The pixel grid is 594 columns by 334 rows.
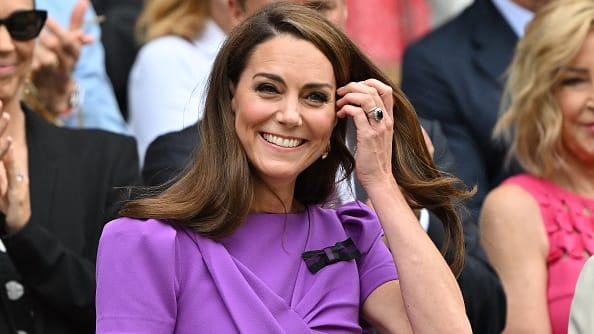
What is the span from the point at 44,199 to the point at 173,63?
116cm

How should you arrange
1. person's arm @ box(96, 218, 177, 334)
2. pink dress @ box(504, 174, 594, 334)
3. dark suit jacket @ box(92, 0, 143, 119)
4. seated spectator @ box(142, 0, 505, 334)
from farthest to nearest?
1. dark suit jacket @ box(92, 0, 143, 119)
2. pink dress @ box(504, 174, 594, 334)
3. seated spectator @ box(142, 0, 505, 334)
4. person's arm @ box(96, 218, 177, 334)

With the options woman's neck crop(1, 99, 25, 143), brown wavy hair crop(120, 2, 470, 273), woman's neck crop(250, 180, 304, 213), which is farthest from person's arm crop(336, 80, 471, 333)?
woman's neck crop(1, 99, 25, 143)

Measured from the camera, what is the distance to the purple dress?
12.3 ft

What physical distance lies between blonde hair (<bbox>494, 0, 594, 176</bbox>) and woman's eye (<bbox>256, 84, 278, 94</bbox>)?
170 cm

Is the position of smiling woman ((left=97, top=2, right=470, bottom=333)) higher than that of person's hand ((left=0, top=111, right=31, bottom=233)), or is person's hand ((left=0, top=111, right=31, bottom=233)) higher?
smiling woman ((left=97, top=2, right=470, bottom=333))

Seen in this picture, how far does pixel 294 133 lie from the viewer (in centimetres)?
399

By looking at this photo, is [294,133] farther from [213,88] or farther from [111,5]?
[111,5]

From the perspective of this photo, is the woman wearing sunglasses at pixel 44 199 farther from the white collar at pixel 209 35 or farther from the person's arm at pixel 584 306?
the person's arm at pixel 584 306

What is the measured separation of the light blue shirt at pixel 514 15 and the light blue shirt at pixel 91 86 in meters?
1.78

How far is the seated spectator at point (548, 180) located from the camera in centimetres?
513

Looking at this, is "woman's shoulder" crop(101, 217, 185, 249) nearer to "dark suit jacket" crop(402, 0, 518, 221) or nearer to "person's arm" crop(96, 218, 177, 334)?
"person's arm" crop(96, 218, 177, 334)

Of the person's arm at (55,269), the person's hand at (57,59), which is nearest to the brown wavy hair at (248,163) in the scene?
the person's arm at (55,269)

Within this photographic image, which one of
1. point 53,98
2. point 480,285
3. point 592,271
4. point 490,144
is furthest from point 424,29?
point 592,271

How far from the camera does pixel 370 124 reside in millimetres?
4027
